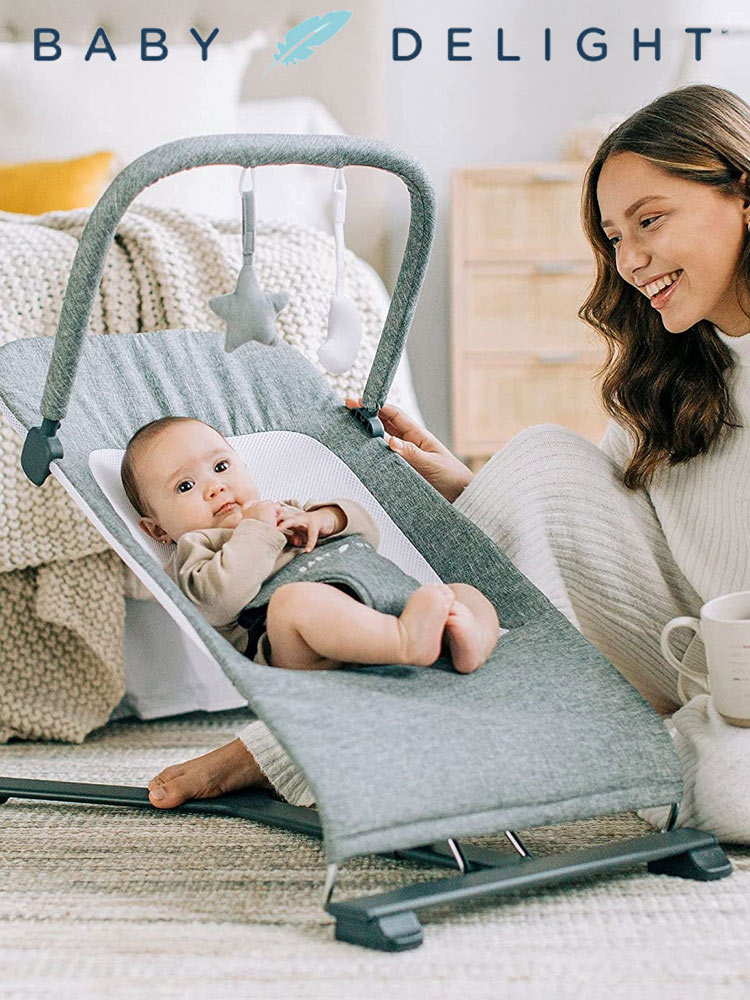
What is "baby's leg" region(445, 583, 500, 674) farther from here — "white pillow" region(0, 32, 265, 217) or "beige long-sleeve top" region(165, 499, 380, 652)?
"white pillow" region(0, 32, 265, 217)

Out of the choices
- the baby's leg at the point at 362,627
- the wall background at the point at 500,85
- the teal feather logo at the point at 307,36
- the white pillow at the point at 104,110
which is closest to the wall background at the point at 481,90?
the wall background at the point at 500,85

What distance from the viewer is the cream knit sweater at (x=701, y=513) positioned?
1.33 metres

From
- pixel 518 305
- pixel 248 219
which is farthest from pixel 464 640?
pixel 518 305

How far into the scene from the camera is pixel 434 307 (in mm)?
3758

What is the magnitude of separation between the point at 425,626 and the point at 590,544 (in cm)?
35

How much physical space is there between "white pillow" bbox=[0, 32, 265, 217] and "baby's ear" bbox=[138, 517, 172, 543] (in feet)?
5.91

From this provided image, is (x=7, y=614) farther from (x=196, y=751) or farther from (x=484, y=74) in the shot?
(x=484, y=74)

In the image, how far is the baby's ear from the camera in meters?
1.29

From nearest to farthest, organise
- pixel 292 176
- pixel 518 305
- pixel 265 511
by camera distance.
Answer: pixel 265 511
pixel 292 176
pixel 518 305

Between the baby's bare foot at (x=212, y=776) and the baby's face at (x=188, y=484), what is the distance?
26 cm

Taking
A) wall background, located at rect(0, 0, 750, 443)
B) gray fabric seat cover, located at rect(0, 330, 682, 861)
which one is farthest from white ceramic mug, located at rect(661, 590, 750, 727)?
wall background, located at rect(0, 0, 750, 443)

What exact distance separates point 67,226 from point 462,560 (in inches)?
41.7

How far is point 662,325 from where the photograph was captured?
4.88 feet

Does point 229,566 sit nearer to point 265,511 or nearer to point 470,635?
point 265,511
